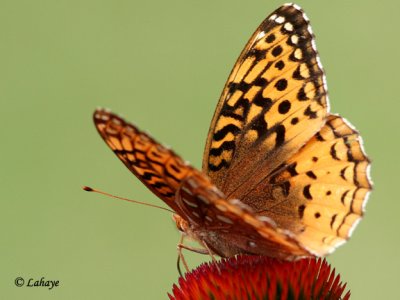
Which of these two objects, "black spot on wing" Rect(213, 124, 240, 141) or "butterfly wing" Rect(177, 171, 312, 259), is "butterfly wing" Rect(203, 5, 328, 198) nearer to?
"black spot on wing" Rect(213, 124, 240, 141)

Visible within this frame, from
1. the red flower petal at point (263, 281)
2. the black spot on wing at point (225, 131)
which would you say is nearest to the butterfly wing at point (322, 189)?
the red flower petal at point (263, 281)

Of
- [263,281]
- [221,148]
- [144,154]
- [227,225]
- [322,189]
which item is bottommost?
[263,281]

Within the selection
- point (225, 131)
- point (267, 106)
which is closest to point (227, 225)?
point (225, 131)

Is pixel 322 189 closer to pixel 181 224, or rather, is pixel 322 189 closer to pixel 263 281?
pixel 263 281

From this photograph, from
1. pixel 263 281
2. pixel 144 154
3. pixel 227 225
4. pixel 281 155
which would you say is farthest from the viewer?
pixel 281 155

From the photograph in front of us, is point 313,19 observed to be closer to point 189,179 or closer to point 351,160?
point 351,160

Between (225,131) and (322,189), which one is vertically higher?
(225,131)
